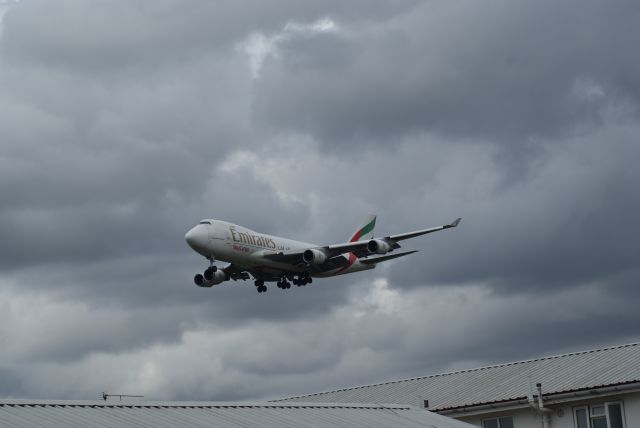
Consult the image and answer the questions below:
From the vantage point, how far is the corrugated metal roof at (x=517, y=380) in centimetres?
4300

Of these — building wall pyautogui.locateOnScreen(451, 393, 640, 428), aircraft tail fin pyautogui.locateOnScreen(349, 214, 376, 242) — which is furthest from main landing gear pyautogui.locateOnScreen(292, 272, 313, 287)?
building wall pyautogui.locateOnScreen(451, 393, 640, 428)

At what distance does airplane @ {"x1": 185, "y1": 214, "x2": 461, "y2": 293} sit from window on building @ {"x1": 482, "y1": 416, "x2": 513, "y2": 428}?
26041 mm

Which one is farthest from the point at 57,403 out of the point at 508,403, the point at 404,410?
the point at 508,403

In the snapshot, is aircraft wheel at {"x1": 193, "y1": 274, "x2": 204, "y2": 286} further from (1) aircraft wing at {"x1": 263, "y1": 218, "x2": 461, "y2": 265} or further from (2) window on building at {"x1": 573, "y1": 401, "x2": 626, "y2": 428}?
(2) window on building at {"x1": 573, "y1": 401, "x2": 626, "y2": 428}

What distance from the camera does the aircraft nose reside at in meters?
69.9

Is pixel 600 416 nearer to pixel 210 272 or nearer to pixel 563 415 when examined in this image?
pixel 563 415

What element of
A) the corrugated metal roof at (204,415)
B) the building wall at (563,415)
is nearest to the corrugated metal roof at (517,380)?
the building wall at (563,415)

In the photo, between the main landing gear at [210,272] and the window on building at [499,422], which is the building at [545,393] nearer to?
the window on building at [499,422]

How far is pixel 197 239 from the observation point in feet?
229

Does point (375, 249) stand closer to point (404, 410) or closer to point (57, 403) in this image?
point (404, 410)

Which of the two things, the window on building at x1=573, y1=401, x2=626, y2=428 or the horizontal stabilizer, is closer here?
the window on building at x1=573, y1=401, x2=626, y2=428

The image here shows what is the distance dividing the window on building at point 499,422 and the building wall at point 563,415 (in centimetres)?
14

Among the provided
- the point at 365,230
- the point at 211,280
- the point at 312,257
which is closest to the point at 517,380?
the point at 312,257

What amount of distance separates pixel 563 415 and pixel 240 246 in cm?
3425
